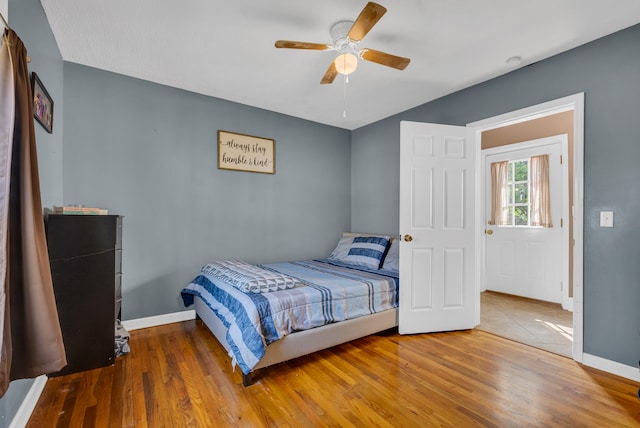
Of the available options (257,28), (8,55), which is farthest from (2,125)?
(257,28)

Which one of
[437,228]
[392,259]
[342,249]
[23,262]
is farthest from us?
[342,249]

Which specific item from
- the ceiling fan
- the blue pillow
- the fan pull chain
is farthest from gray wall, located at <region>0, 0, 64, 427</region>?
the blue pillow

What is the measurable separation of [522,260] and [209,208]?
14.0 ft

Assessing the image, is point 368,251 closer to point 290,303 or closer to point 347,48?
point 290,303

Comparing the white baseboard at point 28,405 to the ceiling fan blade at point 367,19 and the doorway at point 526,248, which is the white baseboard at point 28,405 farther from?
the doorway at point 526,248

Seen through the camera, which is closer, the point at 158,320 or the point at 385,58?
the point at 385,58

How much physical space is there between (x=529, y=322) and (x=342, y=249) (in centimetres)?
227

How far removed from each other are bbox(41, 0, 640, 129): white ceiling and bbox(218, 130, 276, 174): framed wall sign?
0.58 m

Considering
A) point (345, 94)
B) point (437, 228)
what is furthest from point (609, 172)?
point (345, 94)

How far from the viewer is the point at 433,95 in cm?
341

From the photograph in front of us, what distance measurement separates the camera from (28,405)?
169cm

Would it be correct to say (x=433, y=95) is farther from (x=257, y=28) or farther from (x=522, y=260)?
(x=522, y=260)

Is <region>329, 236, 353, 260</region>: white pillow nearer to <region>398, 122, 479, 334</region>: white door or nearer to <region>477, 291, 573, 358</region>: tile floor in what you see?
<region>398, 122, 479, 334</region>: white door

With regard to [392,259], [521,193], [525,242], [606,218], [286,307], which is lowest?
[286,307]
